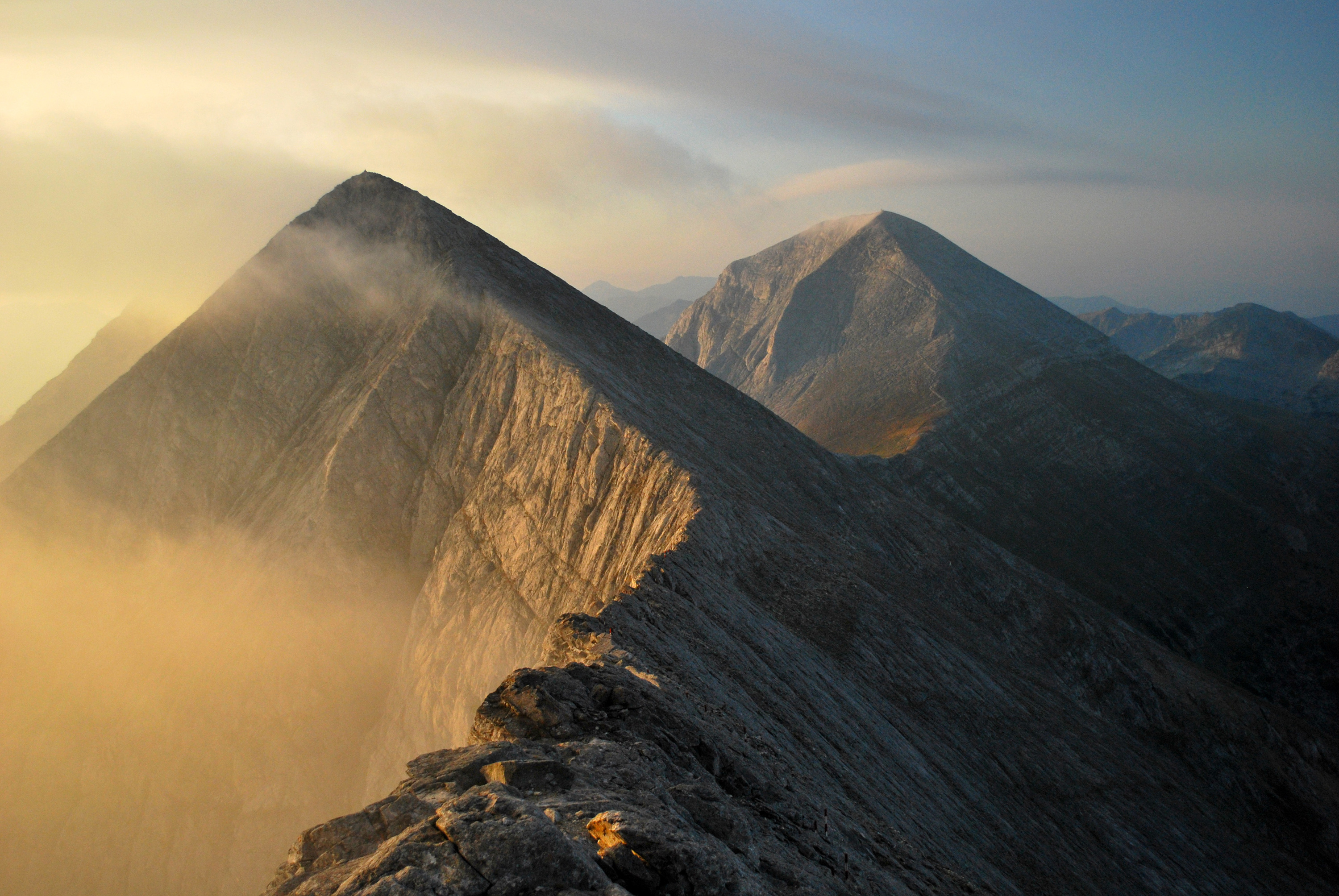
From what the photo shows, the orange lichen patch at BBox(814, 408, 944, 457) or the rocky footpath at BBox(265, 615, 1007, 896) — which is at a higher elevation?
the orange lichen patch at BBox(814, 408, 944, 457)

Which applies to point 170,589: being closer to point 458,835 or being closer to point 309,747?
point 309,747

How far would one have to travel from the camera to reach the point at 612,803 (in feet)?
37.2

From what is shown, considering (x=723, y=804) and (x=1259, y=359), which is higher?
(x=1259, y=359)

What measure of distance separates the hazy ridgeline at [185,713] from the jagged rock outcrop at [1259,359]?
15125 centimetres

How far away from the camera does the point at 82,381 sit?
68.7m

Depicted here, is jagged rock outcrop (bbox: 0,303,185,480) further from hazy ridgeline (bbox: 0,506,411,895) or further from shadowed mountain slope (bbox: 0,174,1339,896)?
hazy ridgeline (bbox: 0,506,411,895)

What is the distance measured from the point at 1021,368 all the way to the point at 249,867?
96759 mm

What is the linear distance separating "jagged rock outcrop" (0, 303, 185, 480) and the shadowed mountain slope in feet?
88.8

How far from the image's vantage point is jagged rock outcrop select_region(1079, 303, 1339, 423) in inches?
5394

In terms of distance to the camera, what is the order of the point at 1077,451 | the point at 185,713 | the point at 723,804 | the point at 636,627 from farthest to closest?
the point at 1077,451 < the point at 185,713 < the point at 636,627 < the point at 723,804

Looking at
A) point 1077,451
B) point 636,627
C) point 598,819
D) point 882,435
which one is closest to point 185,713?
point 636,627

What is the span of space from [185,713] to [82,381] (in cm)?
4898

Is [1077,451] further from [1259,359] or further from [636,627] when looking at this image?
[1259,359]

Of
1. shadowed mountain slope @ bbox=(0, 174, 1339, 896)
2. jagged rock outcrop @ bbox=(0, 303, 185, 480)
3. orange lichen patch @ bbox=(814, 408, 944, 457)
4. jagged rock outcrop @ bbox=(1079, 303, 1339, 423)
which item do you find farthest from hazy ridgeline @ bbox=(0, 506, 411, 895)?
jagged rock outcrop @ bbox=(1079, 303, 1339, 423)
